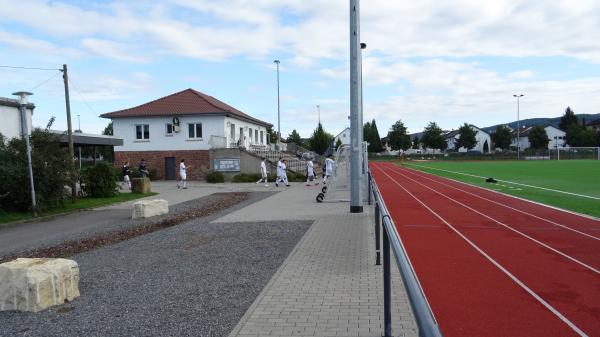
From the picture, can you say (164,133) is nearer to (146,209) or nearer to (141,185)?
(141,185)

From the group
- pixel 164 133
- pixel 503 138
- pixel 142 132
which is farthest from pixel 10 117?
pixel 503 138

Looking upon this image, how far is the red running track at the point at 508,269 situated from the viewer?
5.32 m

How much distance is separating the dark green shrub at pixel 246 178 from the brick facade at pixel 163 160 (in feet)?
13.2

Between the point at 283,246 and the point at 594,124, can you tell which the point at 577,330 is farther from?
the point at 594,124

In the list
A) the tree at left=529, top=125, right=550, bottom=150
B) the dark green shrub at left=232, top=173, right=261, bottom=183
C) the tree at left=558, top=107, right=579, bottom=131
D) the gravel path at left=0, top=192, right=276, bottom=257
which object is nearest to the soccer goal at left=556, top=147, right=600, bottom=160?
the tree at left=529, top=125, right=550, bottom=150

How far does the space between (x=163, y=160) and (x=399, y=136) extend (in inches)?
2939

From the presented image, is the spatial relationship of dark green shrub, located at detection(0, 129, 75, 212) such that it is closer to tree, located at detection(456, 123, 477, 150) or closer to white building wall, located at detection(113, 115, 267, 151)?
white building wall, located at detection(113, 115, 267, 151)

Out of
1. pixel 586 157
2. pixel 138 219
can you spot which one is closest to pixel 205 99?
pixel 138 219

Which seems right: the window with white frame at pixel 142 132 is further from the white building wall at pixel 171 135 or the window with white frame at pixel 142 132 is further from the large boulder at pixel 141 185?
the large boulder at pixel 141 185

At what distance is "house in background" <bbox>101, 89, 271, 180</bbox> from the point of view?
40812mm

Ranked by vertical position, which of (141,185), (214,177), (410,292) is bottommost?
(214,177)

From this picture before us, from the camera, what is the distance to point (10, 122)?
21.0 m

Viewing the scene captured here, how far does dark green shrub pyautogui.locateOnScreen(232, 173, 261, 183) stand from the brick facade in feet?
13.2

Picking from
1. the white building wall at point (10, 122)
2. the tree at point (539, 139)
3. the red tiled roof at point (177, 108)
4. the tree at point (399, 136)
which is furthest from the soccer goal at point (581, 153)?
the white building wall at point (10, 122)
